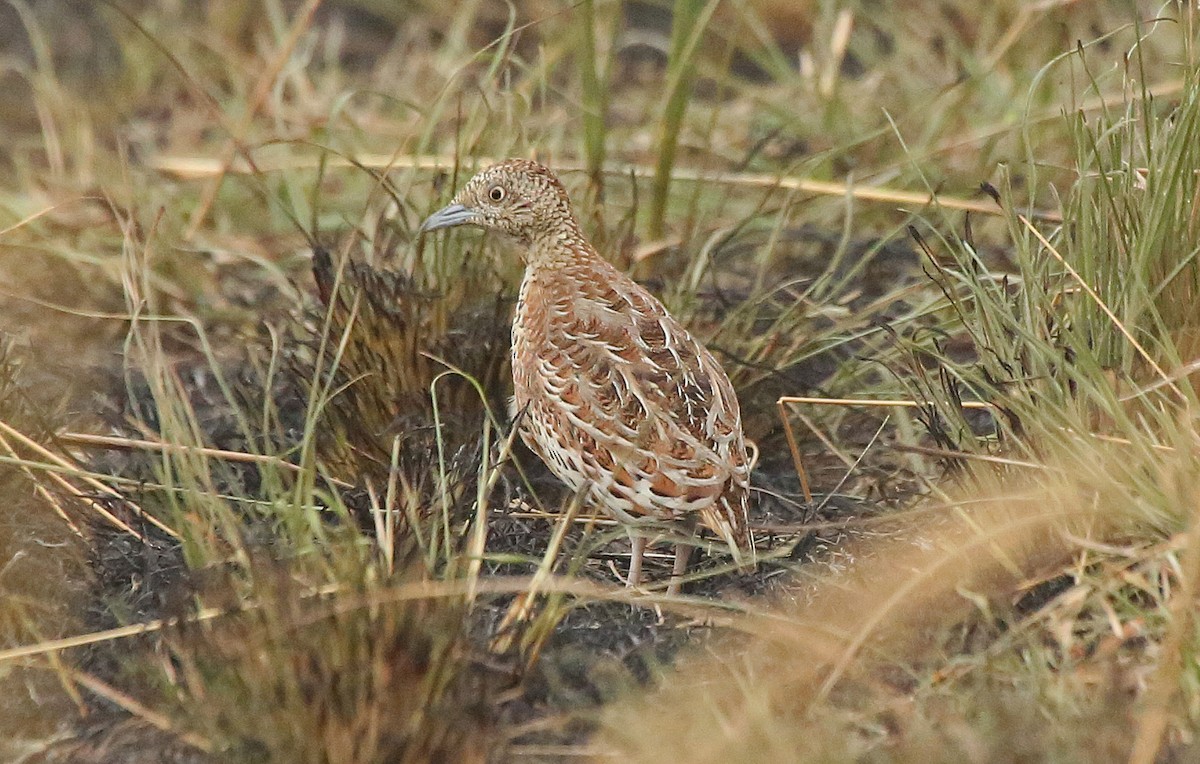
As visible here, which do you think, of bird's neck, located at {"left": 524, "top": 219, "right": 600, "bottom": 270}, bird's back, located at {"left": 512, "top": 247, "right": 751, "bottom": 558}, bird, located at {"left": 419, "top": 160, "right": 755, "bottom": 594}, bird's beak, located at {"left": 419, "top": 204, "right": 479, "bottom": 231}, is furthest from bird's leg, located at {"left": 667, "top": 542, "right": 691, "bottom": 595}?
bird's beak, located at {"left": 419, "top": 204, "right": 479, "bottom": 231}

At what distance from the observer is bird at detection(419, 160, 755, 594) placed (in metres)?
3.64

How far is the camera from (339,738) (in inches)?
115

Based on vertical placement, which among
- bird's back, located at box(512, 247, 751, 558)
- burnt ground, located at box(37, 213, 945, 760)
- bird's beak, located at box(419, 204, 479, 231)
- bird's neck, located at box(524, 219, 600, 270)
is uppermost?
bird's beak, located at box(419, 204, 479, 231)

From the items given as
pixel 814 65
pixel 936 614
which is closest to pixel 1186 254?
pixel 936 614

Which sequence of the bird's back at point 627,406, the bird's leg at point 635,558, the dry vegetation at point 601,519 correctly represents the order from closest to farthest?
1. the dry vegetation at point 601,519
2. the bird's back at point 627,406
3. the bird's leg at point 635,558

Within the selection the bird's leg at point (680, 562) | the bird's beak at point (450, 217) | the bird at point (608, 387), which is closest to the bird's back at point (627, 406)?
the bird at point (608, 387)

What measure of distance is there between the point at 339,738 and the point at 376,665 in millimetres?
142

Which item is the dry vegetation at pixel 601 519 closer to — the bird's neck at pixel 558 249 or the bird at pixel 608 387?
the bird at pixel 608 387

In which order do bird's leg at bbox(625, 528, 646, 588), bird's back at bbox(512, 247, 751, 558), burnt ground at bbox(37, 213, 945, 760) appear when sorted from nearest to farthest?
burnt ground at bbox(37, 213, 945, 760) < bird's back at bbox(512, 247, 751, 558) < bird's leg at bbox(625, 528, 646, 588)

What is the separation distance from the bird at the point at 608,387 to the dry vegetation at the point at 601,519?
0.38 feet

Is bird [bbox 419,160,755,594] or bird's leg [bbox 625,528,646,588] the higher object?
bird [bbox 419,160,755,594]

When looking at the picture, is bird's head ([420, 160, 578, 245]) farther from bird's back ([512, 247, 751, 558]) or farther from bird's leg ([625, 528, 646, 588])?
bird's leg ([625, 528, 646, 588])

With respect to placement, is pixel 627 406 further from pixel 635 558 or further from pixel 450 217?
pixel 450 217

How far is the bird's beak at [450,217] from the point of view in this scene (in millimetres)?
4172
